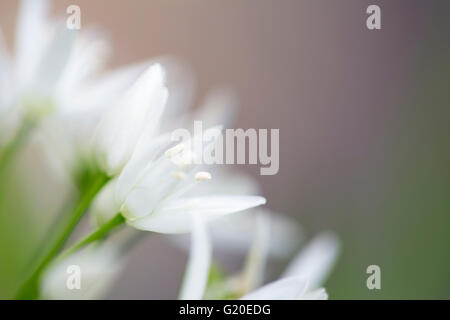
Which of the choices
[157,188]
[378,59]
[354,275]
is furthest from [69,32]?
[354,275]

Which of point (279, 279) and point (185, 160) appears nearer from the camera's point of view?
point (185, 160)

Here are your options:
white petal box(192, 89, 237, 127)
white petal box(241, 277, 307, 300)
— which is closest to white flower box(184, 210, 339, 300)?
white petal box(241, 277, 307, 300)

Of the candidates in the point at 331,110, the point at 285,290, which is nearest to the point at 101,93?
the point at 285,290

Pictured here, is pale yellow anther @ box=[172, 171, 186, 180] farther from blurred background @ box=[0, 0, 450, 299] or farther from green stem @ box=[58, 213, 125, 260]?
blurred background @ box=[0, 0, 450, 299]

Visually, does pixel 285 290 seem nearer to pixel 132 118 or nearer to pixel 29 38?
pixel 132 118

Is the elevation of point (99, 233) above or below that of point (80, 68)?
below

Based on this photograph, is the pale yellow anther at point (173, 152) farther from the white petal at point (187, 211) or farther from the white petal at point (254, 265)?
the white petal at point (254, 265)
